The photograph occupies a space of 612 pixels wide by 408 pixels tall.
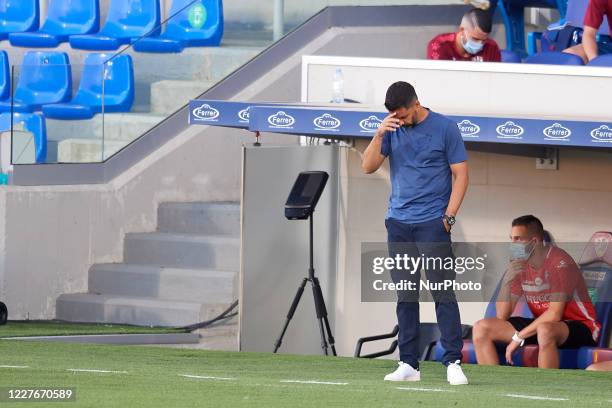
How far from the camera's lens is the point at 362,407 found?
7676 millimetres

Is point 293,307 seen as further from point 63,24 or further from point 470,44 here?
point 63,24

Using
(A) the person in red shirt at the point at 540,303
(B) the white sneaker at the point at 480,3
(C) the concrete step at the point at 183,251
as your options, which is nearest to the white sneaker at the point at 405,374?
(A) the person in red shirt at the point at 540,303

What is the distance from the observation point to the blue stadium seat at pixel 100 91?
15.8 meters

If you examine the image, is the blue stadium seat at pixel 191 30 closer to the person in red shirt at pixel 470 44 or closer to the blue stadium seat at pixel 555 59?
the person in red shirt at pixel 470 44

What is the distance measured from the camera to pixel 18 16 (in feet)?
64.1

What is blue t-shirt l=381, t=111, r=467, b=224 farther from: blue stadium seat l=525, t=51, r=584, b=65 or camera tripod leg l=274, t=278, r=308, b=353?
blue stadium seat l=525, t=51, r=584, b=65

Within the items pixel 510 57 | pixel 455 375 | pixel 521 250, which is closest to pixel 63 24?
pixel 510 57

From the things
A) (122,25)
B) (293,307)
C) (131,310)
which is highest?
(122,25)

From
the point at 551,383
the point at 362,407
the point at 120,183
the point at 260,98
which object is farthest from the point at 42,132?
the point at 362,407

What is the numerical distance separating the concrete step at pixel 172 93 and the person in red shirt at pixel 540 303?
5621 mm

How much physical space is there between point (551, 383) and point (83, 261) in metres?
7.75

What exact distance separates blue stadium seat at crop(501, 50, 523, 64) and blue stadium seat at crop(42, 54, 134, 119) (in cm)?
391

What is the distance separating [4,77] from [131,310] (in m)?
4.38

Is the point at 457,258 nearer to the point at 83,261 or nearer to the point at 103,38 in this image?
the point at 83,261
